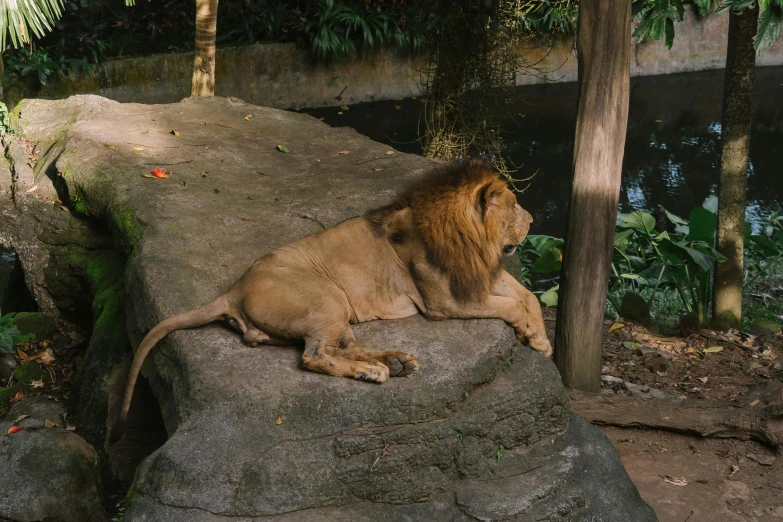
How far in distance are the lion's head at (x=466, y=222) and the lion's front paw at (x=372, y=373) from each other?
724 millimetres

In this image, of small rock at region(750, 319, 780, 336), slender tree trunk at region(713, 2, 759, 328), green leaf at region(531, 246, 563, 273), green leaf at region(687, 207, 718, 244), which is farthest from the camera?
green leaf at region(687, 207, 718, 244)

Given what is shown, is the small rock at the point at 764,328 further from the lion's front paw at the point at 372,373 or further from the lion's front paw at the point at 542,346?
the lion's front paw at the point at 372,373

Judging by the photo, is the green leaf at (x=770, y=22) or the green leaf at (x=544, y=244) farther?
the green leaf at (x=544, y=244)

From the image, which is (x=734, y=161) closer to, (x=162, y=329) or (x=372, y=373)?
(x=372, y=373)

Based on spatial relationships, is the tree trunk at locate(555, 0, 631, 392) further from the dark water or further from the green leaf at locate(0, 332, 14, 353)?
the dark water

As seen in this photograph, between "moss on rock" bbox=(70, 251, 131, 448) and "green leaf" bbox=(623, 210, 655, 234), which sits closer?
"moss on rock" bbox=(70, 251, 131, 448)

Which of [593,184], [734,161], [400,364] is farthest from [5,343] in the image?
[734,161]

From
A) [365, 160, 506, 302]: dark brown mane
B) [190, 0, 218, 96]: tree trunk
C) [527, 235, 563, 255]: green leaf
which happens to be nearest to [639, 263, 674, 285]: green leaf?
[527, 235, 563, 255]: green leaf

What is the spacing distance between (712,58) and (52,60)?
12.2m

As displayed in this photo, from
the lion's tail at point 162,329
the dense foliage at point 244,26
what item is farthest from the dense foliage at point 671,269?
the dense foliage at point 244,26

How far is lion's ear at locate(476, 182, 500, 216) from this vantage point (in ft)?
14.4

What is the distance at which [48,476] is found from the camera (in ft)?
15.4

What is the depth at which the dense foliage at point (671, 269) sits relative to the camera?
24.4 ft

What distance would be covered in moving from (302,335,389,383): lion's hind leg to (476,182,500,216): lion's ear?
3.40ft
